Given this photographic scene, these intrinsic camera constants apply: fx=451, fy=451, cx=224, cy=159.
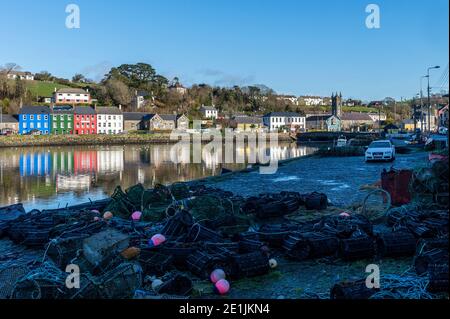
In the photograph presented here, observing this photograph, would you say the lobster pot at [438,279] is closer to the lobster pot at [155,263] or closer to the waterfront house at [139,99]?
the lobster pot at [155,263]

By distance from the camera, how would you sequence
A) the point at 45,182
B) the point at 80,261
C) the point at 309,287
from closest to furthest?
the point at 309,287, the point at 80,261, the point at 45,182

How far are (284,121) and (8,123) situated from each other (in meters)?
77.7

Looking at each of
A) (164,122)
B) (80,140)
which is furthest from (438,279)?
(164,122)

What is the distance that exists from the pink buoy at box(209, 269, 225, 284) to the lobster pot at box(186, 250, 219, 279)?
0.86 ft

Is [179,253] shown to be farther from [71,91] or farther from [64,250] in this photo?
[71,91]

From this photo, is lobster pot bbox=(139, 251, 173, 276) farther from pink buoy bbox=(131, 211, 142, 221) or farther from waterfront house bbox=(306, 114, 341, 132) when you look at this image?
waterfront house bbox=(306, 114, 341, 132)

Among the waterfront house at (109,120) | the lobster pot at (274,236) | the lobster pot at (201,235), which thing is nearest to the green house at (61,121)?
the waterfront house at (109,120)

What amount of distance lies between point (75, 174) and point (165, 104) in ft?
364

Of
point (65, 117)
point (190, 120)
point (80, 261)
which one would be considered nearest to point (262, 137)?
point (190, 120)

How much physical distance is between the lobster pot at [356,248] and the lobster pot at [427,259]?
0.93m

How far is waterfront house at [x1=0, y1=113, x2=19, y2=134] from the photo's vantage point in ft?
335

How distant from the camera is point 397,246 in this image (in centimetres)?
759
